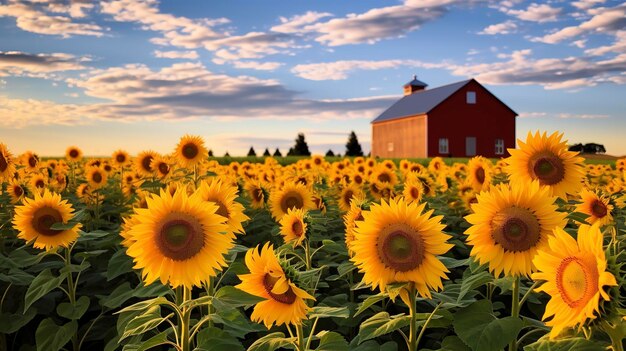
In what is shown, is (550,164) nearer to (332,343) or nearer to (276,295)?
(332,343)

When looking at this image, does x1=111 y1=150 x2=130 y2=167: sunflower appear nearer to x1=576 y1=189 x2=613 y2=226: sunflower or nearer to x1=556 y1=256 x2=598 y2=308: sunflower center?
x1=576 y1=189 x2=613 y2=226: sunflower

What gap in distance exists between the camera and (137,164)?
10.0 metres

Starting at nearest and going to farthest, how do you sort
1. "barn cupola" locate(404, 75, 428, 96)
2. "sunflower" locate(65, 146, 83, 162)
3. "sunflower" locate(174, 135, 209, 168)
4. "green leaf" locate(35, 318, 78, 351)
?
"green leaf" locate(35, 318, 78, 351) → "sunflower" locate(174, 135, 209, 168) → "sunflower" locate(65, 146, 83, 162) → "barn cupola" locate(404, 75, 428, 96)

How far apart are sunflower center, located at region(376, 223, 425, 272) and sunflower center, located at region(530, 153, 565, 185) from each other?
1877mm

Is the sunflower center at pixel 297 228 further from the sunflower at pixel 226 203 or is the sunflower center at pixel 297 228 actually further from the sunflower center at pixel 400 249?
the sunflower center at pixel 400 249

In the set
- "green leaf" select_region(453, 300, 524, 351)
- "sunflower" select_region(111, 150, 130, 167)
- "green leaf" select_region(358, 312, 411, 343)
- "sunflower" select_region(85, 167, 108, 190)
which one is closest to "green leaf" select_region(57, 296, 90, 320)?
"green leaf" select_region(358, 312, 411, 343)

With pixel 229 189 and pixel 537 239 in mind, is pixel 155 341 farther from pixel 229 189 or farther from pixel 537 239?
pixel 537 239

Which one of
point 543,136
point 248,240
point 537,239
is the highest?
point 543,136

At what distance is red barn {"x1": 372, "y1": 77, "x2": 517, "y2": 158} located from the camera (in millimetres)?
51719

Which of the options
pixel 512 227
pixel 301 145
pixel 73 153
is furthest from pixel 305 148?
pixel 512 227

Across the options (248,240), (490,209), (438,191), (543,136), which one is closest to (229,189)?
(490,209)

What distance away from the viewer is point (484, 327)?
2.96 m

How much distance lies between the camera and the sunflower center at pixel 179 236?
3016 mm

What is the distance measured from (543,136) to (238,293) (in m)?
2.71
